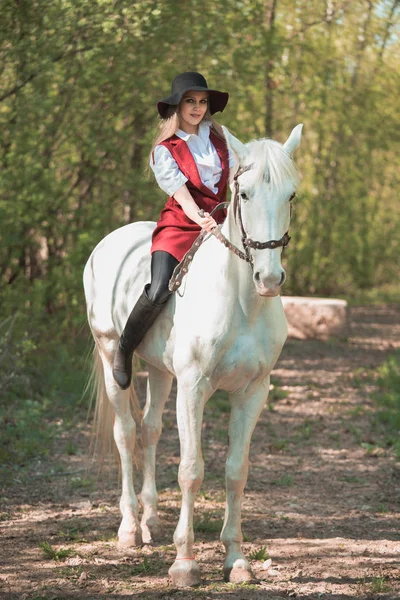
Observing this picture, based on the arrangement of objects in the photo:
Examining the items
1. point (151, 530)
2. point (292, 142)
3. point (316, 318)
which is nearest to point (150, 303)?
point (292, 142)

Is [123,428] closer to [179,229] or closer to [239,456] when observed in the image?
[239,456]

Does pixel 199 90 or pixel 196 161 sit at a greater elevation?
pixel 199 90

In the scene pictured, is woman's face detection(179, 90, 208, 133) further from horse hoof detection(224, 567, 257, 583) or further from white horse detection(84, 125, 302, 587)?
horse hoof detection(224, 567, 257, 583)

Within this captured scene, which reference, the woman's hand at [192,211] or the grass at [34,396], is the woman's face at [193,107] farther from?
the grass at [34,396]

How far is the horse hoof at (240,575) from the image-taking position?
13.3ft

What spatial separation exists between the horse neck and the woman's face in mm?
687

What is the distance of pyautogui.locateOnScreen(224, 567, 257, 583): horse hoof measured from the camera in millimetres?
4062

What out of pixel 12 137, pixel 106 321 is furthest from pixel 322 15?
pixel 106 321

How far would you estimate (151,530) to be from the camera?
4840mm

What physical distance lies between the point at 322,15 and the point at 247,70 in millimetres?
2174

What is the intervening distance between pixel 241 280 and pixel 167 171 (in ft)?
2.36

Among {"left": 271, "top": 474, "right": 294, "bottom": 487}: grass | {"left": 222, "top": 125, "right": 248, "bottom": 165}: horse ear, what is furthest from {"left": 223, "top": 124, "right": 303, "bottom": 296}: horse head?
{"left": 271, "top": 474, "right": 294, "bottom": 487}: grass

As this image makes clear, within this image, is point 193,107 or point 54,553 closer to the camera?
point 193,107

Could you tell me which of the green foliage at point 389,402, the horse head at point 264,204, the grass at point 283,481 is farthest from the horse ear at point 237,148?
the green foliage at point 389,402
